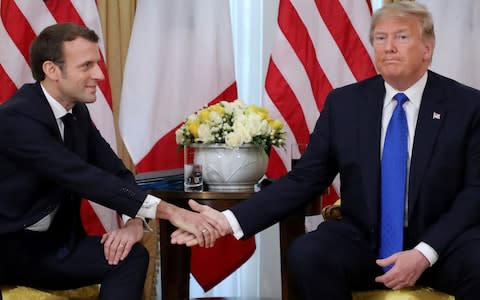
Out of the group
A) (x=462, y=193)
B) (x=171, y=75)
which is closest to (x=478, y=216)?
(x=462, y=193)

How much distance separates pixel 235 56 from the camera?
176 inches

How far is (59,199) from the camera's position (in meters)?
2.80

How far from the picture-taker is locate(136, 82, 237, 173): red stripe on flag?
399 centimetres

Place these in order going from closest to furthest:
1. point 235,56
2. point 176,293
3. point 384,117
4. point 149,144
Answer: point 384,117 < point 176,293 < point 149,144 < point 235,56

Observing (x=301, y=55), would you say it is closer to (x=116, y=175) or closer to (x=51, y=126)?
(x=116, y=175)

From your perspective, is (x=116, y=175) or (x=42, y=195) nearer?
(x=42, y=195)

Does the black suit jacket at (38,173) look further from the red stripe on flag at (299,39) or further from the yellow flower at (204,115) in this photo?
the red stripe on flag at (299,39)

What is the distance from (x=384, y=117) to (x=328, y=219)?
493mm

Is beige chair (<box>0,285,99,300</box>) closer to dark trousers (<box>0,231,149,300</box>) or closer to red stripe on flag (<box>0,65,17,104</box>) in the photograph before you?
dark trousers (<box>0,231,149,300</box>)

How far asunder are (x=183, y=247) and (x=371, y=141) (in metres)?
1.14

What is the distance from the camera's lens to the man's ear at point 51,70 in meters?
2.86

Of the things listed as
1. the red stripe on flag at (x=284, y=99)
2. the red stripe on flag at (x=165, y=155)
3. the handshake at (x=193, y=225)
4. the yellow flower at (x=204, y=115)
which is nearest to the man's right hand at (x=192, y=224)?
the handshake at (x=193, y=225)

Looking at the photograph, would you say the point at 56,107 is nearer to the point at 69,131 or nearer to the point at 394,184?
the point at 69,131

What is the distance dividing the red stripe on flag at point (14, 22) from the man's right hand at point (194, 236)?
153 cm
